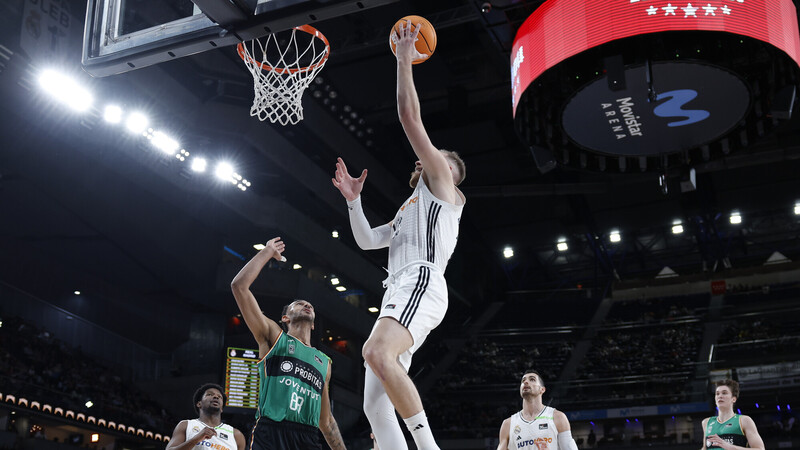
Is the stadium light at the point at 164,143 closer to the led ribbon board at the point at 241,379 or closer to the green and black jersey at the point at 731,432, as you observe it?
the led ribbon board at the point at 241,379

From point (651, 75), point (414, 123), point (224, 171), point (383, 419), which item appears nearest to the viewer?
point (383, 419)

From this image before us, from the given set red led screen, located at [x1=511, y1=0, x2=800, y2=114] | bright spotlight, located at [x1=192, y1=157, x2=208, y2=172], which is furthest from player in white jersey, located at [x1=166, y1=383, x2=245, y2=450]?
bright spotlight, located at [x1=192, y1=157, x2=208, y2=172]

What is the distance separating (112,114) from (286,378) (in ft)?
46.2

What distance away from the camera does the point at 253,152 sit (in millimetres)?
21438

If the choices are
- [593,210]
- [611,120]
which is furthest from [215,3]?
[593,210]

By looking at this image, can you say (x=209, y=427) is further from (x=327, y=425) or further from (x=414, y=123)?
(x=414, y=123)

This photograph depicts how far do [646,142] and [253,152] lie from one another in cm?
1286

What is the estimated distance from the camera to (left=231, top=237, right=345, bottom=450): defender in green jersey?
529 centimetres

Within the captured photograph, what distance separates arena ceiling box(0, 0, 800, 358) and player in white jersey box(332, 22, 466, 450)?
8.15 m

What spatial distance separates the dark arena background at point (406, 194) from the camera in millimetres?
10219

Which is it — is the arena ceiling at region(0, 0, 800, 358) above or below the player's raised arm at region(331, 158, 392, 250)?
above

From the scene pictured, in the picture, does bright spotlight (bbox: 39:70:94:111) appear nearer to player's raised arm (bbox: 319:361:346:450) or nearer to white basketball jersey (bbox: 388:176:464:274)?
player's raised arm (bbox: 319:361:346:450)

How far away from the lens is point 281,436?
5.25 metres

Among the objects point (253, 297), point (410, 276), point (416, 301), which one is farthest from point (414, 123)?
point (253, 297)
